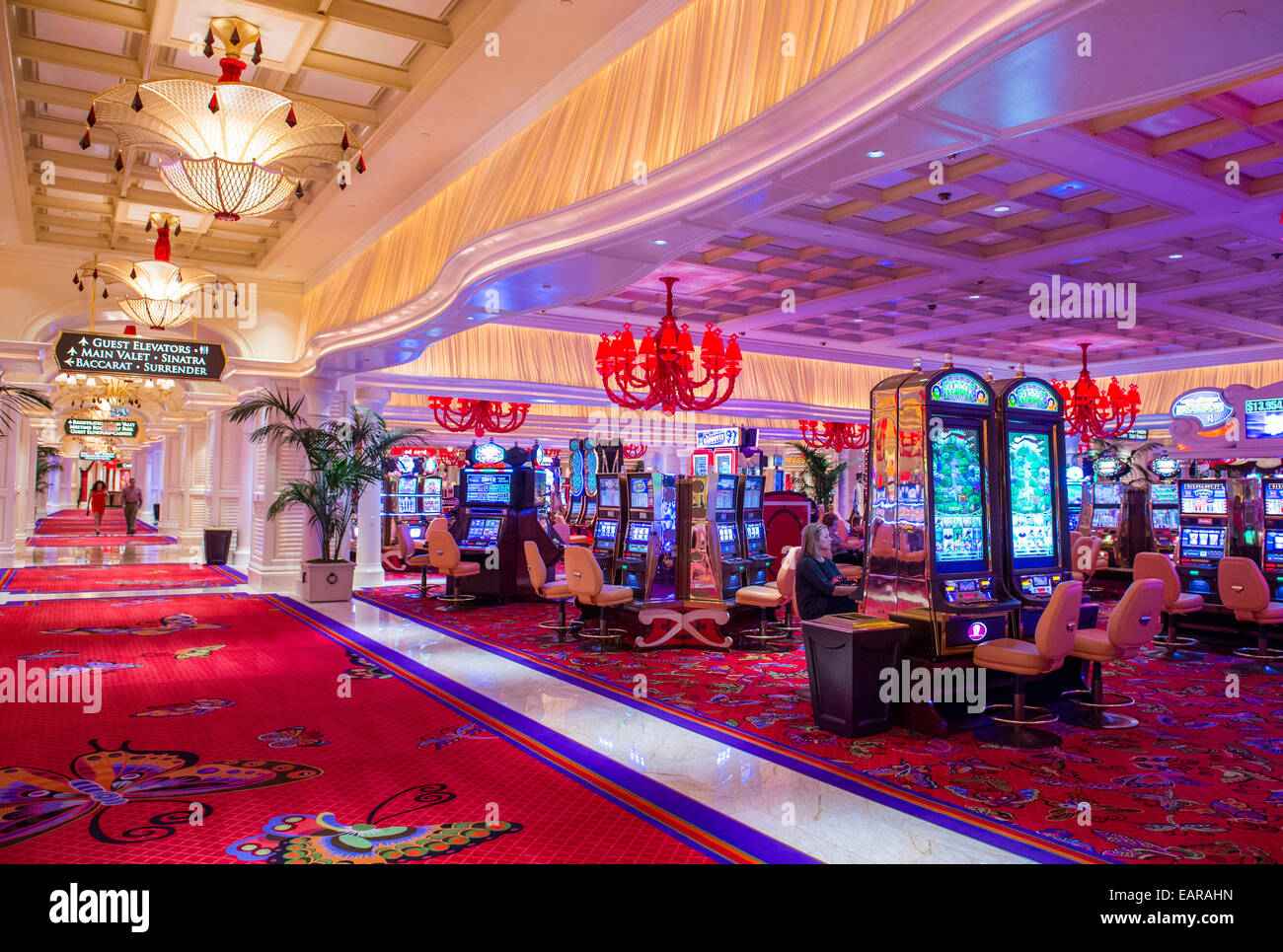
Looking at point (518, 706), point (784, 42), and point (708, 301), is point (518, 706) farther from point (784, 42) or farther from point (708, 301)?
point (708, 301)

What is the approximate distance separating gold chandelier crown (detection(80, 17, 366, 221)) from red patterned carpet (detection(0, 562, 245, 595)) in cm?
777

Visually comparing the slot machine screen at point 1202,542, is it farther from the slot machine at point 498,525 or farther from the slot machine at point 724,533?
the slot machine at point 498,525

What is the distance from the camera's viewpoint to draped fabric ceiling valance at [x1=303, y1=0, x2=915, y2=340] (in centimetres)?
344

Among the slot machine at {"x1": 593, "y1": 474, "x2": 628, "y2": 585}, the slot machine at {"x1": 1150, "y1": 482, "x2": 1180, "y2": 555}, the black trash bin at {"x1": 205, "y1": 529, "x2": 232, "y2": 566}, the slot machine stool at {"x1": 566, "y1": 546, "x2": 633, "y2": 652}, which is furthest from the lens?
the black trash bin at {"x1": 205, "y1": 529, "x2": 232, "y2": 566}

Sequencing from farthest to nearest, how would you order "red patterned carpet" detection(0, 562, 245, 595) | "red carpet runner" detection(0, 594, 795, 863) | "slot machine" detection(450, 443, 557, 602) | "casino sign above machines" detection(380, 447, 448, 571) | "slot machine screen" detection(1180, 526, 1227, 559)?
"casino sign above machines" detection(380, 447, 448, 571), "red patterned carpet" detection(0, 562, 245, 595), "slot machine" detection(450, 443, 557, 602), "slot machine screen" detection(1180, 526, 1227, 559), "red carpet runner" detection(0, 594, 795, 863)

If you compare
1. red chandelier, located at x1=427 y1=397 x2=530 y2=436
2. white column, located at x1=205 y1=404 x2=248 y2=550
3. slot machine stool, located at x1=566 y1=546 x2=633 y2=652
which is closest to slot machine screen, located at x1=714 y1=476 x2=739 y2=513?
slot machine stool, located at x1=566 y1=546 x2=633 y2=652

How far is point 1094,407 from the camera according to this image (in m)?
11.2

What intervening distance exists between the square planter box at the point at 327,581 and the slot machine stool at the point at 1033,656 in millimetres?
7237

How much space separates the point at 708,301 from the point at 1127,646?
254 inches

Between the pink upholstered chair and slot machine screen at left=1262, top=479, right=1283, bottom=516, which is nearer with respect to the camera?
the pink upholstered chair

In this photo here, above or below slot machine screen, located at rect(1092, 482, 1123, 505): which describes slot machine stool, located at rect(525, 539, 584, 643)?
below

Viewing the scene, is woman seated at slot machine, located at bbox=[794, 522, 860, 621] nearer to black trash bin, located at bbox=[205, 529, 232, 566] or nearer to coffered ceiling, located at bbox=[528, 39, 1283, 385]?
coffered ceiling, located at bbox=[528, 39, 1283, 385]

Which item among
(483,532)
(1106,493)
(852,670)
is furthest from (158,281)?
(1106,493)

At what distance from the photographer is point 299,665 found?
247 inches
